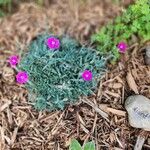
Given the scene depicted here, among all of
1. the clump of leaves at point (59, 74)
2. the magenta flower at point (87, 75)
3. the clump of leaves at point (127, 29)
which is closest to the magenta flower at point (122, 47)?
the clump of leaves at point (127, 29)

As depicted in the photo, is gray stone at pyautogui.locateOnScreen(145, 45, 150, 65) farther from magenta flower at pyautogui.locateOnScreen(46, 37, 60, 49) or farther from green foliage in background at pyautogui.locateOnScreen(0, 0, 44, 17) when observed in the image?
green foliage in background at pyautogui.locateOnScreen(0, 0, 44, 17)

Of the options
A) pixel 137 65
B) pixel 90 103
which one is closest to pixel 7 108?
pixel 90 103

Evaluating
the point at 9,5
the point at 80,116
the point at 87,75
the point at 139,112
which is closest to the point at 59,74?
the point at 87,75

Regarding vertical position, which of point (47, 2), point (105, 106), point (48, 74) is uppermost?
point (47, 2)

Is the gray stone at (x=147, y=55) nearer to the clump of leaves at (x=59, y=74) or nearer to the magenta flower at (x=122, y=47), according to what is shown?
the magenta flower at (x=122, y=47)

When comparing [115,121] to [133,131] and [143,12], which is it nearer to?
[133,131]

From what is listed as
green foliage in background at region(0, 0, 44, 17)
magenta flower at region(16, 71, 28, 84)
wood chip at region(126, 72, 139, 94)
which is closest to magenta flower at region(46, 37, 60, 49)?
magenta flower at region(16, 71, 28, 84)
